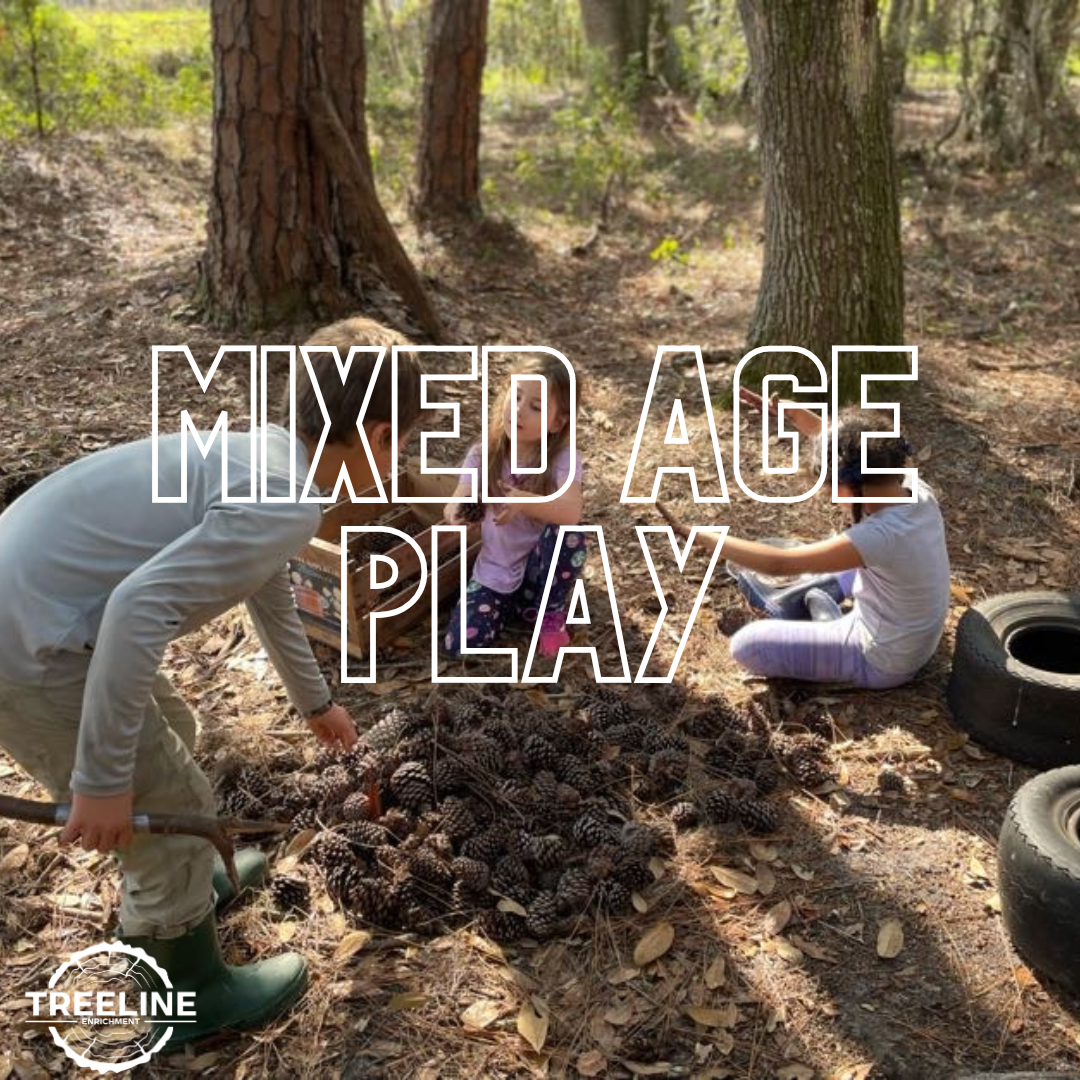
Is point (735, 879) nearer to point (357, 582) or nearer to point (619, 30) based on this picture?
point (357, 582)

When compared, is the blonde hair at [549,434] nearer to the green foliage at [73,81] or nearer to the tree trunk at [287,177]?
the tree trunk at [287,177]

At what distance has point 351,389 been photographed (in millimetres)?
2250

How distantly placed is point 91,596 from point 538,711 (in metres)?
1.75

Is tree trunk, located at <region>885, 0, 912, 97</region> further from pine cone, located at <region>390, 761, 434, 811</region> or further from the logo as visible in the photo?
the logo

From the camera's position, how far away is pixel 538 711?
3551 millimetres

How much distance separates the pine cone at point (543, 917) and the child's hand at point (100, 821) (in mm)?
1120

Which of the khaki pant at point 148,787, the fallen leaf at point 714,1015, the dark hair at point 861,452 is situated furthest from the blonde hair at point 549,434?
the fallen leaf at point 714,1015

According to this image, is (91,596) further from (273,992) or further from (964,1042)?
(964,1042)

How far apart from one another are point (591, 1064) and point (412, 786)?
0.95 metres

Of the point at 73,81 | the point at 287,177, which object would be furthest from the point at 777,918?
the point at 73,81

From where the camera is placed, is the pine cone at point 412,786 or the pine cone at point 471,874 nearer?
the pine cone at point 471,874

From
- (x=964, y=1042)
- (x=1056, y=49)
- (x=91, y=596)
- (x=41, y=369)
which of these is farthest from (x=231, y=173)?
(x=1056, y=49)

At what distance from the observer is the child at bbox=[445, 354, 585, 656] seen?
12.7ft

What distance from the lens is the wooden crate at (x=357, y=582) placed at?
391 centimetres
